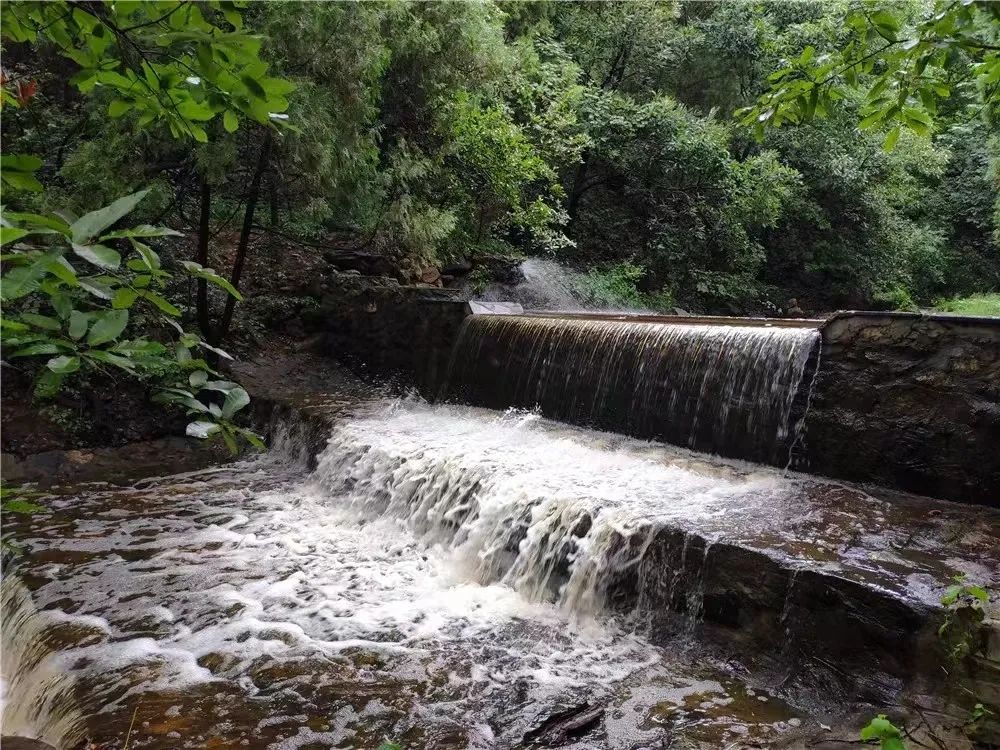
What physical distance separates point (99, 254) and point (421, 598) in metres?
3.71

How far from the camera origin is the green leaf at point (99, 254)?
978 mm

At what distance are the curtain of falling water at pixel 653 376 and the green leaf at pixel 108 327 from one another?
525cm

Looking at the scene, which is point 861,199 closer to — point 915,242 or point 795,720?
point 915,242

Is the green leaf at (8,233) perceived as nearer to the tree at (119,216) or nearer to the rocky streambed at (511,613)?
the tree at (119,216)

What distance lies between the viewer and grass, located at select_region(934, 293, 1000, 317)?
41.8 ft

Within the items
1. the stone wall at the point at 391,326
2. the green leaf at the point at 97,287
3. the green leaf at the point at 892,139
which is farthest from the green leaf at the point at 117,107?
the stone wall at the point at 391,326

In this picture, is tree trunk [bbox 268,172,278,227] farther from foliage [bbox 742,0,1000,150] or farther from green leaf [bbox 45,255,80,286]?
green leaf [bbox 45,255,80,286]

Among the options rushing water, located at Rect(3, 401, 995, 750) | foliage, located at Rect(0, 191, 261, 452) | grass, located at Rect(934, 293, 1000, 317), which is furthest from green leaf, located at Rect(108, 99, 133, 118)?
grass, located at Rect(934, 293, 1000, 317)

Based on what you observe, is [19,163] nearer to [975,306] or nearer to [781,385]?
[781,385]

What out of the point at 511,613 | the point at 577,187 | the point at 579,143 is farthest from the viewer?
the point at 577,187

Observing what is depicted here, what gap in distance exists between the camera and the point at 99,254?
3.26ft

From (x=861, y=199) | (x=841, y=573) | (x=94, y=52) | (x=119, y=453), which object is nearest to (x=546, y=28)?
(x=861, y=199)

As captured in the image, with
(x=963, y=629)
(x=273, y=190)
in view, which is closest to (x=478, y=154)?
(x=273, y=190)

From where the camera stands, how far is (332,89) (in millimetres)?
7227
